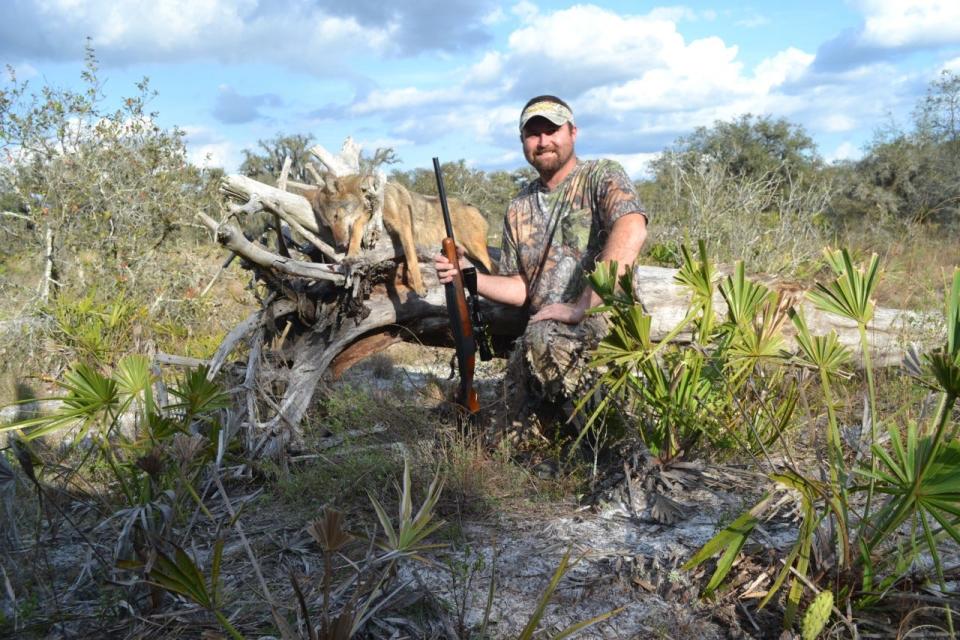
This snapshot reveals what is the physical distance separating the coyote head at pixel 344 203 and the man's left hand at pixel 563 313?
155 centimetres

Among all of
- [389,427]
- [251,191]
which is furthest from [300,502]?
[251,191]

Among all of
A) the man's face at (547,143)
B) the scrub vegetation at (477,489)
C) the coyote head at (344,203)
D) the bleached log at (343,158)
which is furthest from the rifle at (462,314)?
the bleached log at (343,158)

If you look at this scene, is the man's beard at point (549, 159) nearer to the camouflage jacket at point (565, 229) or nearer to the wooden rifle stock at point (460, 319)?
the camouflage jacket at point (565, 229)

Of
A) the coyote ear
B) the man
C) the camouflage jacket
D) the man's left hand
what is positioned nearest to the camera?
the man

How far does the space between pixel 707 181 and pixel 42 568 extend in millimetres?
8488

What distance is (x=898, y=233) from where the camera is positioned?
11.9m

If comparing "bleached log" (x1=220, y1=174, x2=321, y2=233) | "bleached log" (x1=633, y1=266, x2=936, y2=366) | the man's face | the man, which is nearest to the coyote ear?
"bleached log" (x1=220, y1=174, x2=321, y2=233)

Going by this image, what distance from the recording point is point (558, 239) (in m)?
4.38

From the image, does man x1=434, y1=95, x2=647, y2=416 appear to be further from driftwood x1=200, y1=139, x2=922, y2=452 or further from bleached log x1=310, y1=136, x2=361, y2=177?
bleached log x1=310, y1=136, x2=361, y2=177

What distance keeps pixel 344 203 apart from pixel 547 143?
156 centimetres

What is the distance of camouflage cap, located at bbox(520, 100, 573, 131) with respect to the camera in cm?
419

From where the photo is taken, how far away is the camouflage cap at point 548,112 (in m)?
4.19

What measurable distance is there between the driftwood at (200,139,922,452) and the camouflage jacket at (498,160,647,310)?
0.45 meters

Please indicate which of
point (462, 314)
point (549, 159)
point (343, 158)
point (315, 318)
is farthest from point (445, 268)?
point (343, 158)
